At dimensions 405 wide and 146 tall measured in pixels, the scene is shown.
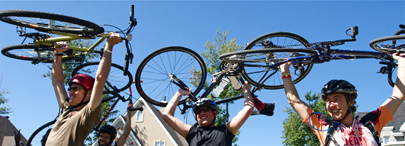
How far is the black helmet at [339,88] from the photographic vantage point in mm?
3707

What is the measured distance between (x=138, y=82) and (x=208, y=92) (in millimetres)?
1194

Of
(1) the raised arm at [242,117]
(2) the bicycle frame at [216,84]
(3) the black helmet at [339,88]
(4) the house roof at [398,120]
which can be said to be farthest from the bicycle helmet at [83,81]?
(4) the house roof at [398,120]

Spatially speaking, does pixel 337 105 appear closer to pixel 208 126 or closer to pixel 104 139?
pixel 208 126

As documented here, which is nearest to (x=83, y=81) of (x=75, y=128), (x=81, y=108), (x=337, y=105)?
(x=81, y=108)

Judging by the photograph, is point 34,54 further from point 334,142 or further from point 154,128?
point 154,128

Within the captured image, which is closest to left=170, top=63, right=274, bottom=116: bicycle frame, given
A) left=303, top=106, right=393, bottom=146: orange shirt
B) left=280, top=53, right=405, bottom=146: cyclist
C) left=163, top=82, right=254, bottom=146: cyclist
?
left=163, top=82, right=254, bottom=146: cyclist

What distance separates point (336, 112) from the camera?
12.1ft

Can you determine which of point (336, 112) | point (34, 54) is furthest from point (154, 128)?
point (336, 112)

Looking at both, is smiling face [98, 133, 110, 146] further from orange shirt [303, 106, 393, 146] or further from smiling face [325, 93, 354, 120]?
smiling face [325, 93, 354, 120]

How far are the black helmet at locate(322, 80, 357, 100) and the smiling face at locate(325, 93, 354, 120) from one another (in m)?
0.06

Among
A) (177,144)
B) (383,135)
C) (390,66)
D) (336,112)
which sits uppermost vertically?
(390,66)

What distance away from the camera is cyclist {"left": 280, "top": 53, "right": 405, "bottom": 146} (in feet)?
11.5

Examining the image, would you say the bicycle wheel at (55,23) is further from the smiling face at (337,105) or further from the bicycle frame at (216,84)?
the smiling face at (337,105)

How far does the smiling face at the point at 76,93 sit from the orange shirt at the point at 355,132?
2.83 m
